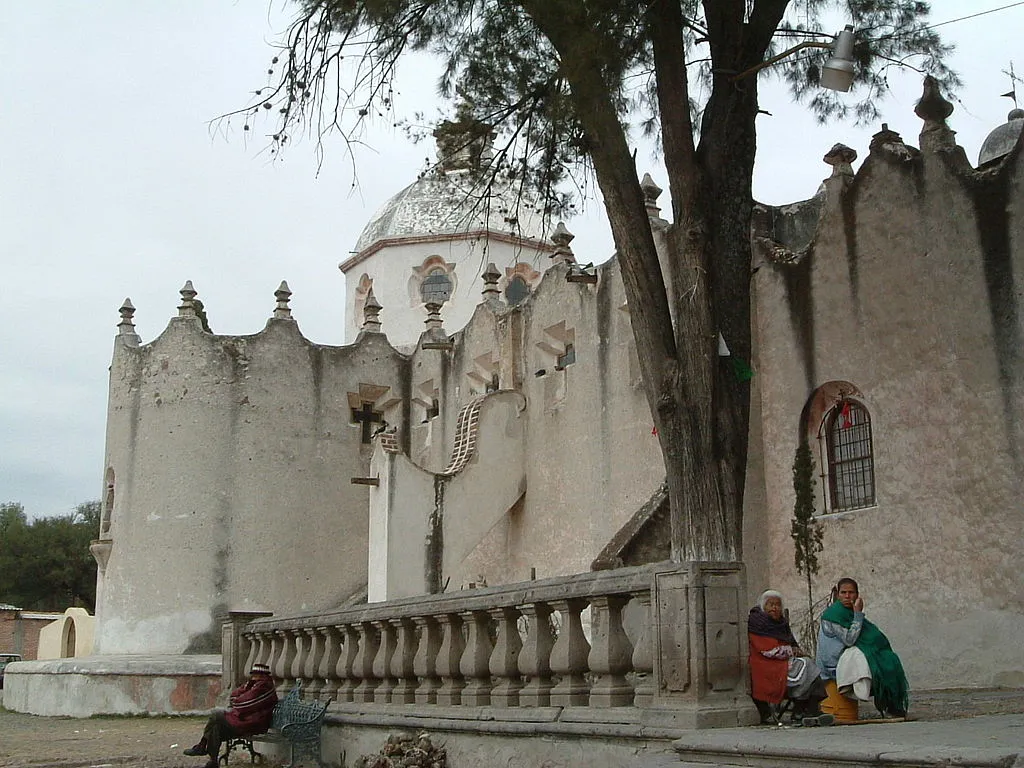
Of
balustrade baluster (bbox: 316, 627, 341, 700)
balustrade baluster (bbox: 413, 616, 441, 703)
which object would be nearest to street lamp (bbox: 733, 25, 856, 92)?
balustrade baluster (bbox: 413, 616, 441, 703)

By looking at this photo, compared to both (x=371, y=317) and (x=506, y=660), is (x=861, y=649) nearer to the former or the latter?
(x=506, y=660)

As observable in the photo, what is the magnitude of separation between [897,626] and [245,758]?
7.32 meters

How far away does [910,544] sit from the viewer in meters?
13.6

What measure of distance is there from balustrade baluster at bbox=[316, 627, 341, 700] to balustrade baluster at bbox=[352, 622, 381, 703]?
1.90 ft

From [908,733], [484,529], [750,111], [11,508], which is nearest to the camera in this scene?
[908,733]

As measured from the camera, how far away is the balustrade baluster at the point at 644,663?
709cm

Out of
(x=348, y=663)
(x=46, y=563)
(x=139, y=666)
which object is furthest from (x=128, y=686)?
(x=46, y=563)

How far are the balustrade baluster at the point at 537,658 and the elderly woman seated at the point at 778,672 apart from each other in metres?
1.42

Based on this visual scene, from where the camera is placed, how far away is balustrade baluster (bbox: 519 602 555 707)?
26.0ft

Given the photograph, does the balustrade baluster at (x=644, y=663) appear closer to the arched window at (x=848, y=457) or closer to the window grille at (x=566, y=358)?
the arched window at (x=848, y=457)

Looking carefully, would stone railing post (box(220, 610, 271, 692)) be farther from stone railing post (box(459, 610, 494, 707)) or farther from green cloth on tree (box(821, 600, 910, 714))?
green cloth on tree (box(821, 600, 910, 714))

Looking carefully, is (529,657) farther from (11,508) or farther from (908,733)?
(11,508)

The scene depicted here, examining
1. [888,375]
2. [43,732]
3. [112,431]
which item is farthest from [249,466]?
[888,375]

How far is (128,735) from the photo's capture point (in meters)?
16.3
